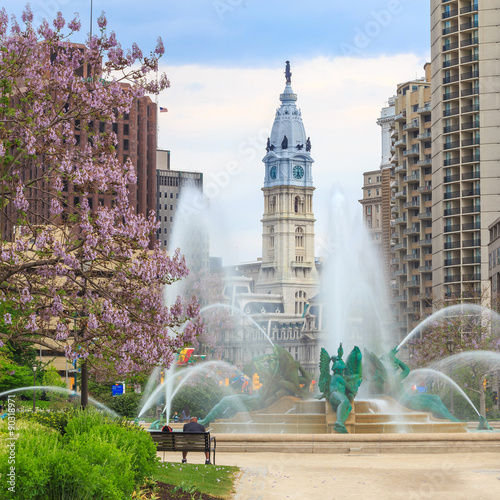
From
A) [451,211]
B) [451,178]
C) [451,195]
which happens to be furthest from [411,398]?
[451,178]

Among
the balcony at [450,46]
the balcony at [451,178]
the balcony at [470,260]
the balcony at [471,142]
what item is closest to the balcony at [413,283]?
the balcony at [470,260]

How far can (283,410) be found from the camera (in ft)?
132

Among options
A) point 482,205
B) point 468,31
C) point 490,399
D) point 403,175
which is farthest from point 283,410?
point 403,175

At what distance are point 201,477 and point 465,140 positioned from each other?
3667 inches

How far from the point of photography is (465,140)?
11006 cm

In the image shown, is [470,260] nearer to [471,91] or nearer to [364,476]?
[471,91]

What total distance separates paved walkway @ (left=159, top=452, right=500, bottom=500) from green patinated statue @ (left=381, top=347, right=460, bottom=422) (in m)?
7.62

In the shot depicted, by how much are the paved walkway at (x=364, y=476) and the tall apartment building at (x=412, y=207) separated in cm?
8598

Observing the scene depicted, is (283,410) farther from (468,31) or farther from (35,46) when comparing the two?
(468,31)

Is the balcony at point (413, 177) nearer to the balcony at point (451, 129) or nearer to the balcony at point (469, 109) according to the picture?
the balcony at point (451, 129)

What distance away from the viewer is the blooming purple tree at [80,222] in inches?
774

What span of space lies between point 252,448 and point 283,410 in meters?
8.26

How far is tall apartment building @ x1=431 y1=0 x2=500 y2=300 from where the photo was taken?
107812 mm

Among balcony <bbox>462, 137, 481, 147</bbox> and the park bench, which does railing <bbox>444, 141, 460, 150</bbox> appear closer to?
balcony <bbox>462, 137, 481, 147</bbox>
